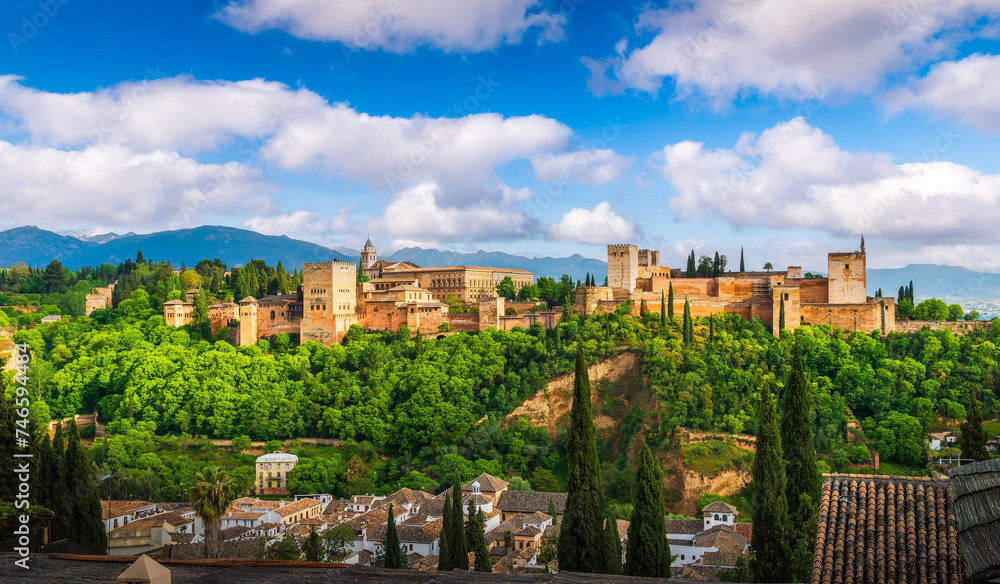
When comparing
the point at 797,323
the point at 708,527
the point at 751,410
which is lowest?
the point at 708,527

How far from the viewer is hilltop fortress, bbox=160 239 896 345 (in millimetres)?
49906

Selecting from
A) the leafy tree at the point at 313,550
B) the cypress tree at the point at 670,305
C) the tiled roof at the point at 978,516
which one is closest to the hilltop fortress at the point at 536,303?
the cypress tree at the point at 670,305

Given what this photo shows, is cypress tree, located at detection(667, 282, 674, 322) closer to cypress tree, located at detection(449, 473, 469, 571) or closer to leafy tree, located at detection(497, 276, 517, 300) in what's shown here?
leafy tree, located at detection(497, 276, 517, 300)

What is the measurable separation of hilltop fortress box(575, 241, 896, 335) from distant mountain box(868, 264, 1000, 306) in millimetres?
44592

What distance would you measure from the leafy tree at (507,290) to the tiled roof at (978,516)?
179 feet

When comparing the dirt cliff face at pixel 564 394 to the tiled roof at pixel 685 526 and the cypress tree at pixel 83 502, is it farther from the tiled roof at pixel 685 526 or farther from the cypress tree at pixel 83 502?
the cypress tree at pixel 83 502

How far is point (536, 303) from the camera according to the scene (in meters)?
57.2

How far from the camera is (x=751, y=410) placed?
42000 mm

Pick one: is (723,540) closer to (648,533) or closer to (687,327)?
(648,533)

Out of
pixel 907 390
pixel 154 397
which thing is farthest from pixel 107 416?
pixel 907 390

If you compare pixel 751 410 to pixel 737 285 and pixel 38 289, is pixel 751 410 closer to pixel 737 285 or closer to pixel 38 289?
pixel 737 285

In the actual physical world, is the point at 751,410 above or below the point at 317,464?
above

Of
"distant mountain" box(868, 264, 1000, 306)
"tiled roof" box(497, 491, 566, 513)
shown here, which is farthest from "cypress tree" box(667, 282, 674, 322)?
"distant mountain" box(868, 264, 1000, 306)

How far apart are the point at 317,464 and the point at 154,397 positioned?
1454cm
